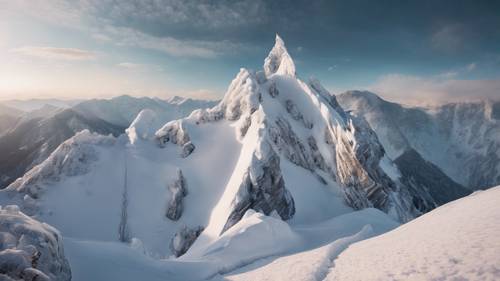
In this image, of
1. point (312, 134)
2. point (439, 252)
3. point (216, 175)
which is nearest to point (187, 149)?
point (216, 175)

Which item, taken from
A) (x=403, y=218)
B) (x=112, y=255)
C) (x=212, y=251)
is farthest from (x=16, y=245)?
(x=403, y=218)

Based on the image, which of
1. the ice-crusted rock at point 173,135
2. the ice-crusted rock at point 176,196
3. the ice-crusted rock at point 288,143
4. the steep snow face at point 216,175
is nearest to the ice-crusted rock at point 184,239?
the steep snow face at point 216,175

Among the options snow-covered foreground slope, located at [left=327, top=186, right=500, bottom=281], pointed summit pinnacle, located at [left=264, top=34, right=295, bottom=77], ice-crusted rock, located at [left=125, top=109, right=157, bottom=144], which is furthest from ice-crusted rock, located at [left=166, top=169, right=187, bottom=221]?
pointed summit pinnacle, located at [left=264, top=34, right=295, bottom=77]

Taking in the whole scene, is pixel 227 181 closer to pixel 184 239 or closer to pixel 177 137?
pixel 184 239

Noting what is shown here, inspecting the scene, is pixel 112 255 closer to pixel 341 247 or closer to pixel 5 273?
pixel 5 273

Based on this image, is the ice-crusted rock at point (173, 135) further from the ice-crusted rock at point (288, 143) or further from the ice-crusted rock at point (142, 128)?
the ice-crusted rock at point (288, 143)

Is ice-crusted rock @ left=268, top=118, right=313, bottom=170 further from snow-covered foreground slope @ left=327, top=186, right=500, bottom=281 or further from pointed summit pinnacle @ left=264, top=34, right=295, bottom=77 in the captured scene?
snow-covered foreground slope @ left=327, top=186, right=500, bottom=281
